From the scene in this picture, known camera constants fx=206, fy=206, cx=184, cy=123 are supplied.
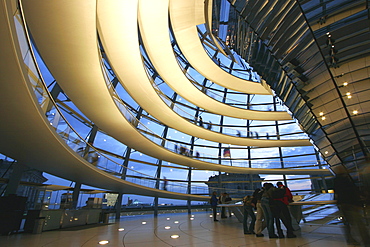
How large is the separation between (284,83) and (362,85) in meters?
2.20

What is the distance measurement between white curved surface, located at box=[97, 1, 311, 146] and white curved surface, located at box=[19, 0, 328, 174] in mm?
835

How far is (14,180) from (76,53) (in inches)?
255

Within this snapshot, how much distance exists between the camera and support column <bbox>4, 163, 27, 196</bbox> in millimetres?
9125

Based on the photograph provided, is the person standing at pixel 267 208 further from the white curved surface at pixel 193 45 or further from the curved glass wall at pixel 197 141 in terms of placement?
the curved glass wall at pixel 197 141

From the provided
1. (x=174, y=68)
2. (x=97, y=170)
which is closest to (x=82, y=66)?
(x=97, y=170)

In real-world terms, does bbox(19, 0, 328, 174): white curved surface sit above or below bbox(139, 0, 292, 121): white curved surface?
below

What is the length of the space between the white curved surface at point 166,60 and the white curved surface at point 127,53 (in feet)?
5.10

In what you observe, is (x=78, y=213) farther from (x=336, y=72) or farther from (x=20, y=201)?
(x=336, y=72)

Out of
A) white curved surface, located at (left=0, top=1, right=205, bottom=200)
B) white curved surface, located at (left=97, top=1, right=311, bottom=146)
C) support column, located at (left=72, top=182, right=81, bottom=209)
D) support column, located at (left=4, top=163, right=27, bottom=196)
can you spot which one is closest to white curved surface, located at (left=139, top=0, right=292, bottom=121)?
white curved surface, located at (left=97, top=1, right=311, bottom=146)

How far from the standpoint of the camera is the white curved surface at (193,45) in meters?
10.5

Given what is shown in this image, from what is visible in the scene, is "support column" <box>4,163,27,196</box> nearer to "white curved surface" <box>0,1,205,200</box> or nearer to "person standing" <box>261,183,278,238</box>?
"white curved surface" <box>0,1,205,200</box>

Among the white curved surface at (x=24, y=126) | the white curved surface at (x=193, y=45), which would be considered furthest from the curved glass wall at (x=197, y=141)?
the white curved surface at (x=24, y=126)

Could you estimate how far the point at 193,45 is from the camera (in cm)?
1374

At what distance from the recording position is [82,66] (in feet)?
27.1
